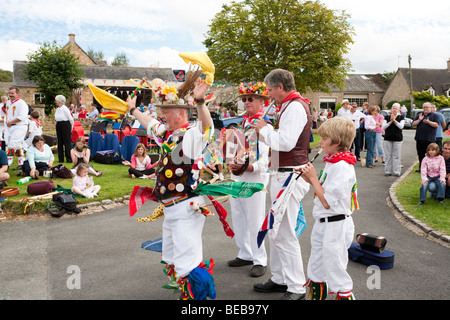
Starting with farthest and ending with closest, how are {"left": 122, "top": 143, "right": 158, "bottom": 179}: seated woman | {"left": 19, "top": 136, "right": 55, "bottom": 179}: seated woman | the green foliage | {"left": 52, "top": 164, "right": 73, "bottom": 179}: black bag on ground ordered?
the green foliage, {"left": 122, "top": 143, "right": 158, "bottom": 179}: seated woman, {"left": 52, "top": 164, "right": 73, "bottom": 179}: black bag on ground, {"left": 19, "top": 136, "right": 55, "bottom": 179}: seated woman

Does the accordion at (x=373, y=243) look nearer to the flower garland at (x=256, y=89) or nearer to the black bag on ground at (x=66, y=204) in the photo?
the flower garland at (x=256, y=89)

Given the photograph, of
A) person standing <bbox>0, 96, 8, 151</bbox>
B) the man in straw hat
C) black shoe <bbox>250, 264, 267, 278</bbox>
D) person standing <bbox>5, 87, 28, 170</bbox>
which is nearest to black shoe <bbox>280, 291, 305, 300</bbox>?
black shoe <bbox>250, 264, 267, 278</bbox>

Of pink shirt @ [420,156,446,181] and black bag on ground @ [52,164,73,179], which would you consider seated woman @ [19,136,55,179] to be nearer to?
black bag on ground @ [52,164,73,179]

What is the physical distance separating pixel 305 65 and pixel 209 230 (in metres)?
19.9

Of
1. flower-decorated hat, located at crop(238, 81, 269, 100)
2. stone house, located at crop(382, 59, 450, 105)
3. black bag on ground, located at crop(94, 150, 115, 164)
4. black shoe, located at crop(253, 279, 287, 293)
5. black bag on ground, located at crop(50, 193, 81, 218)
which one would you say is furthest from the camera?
stone house, located at crop(382, 59, 450, 105)

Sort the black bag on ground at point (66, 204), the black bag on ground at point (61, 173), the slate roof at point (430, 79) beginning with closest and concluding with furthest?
1. the black bag on ground at point (66, 204)
2. the black bag on ground at point (61, 173)
3. the slate roof at point (430, 79)

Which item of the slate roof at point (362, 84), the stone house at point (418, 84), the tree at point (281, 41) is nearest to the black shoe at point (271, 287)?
the tree at point (281, 41)

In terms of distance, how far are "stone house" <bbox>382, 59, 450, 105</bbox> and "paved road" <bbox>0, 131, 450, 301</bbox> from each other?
53664 millimetres

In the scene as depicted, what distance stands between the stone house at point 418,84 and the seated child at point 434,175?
170ft

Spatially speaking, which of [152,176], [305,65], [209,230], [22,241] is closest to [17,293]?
[22,241]

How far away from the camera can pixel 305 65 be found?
24.1m

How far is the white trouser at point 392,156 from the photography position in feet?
35.8

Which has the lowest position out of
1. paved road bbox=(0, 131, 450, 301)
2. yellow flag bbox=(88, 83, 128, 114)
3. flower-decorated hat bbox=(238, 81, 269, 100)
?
paved road bbox=(0, 131, 450, 301)

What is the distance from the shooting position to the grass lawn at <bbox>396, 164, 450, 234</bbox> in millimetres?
6463
